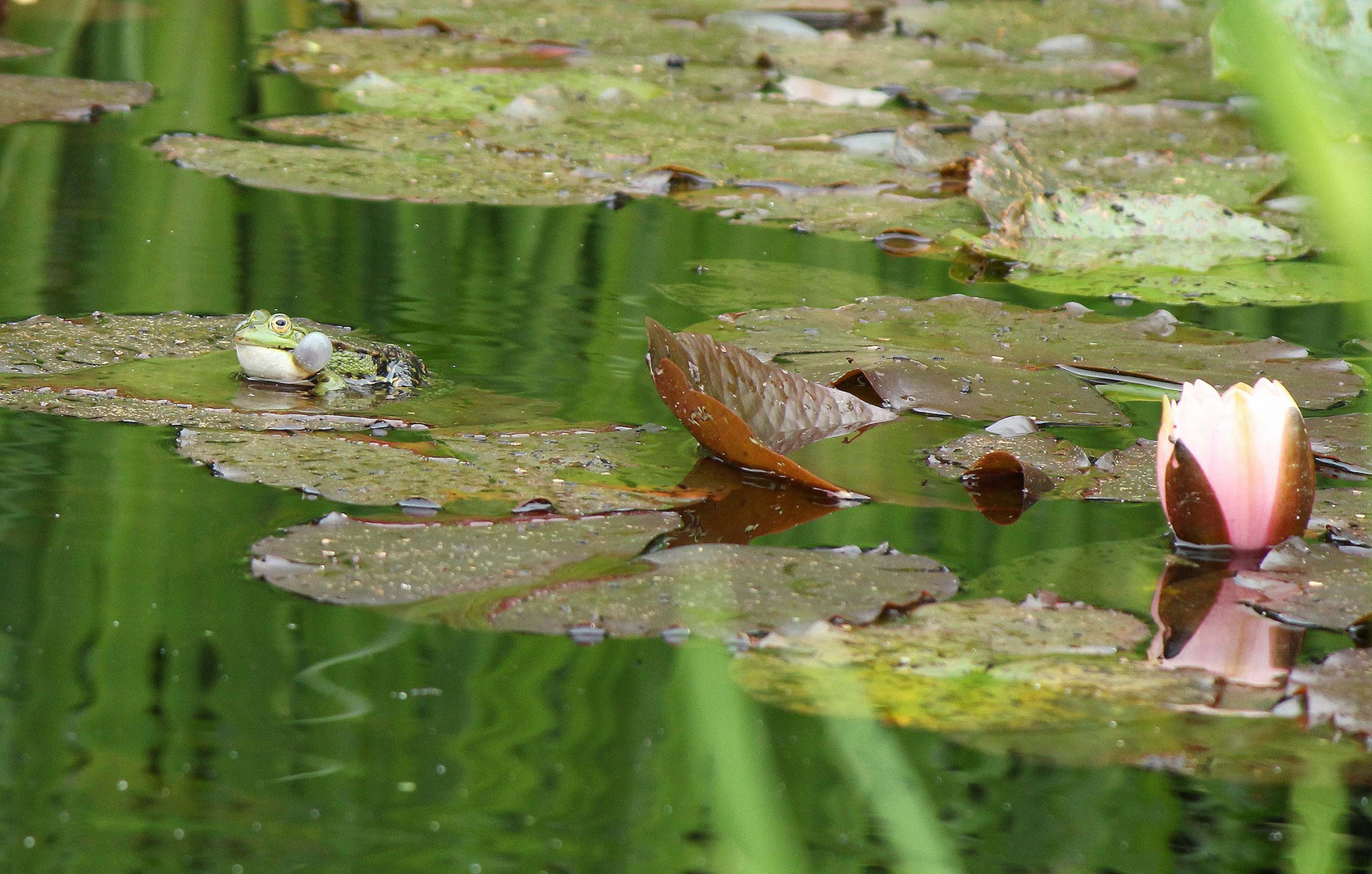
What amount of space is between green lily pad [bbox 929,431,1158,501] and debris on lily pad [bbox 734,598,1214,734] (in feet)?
1.38

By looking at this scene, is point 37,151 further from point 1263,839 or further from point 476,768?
point 1263,839

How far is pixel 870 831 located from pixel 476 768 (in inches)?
12.1

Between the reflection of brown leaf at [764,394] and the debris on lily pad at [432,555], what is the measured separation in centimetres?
35

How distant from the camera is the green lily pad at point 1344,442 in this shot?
1.86 m

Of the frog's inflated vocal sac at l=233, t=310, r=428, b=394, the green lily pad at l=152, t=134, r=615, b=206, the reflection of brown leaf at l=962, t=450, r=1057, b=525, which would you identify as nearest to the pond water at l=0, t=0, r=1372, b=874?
the reflection of brown leaf at l=962, t=450, r=1057, b=525

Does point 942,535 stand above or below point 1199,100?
below

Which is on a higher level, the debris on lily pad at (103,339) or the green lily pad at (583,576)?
the debris on lily pad at (103,339)

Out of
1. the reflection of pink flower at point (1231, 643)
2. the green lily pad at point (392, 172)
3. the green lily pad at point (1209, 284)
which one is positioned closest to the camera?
the reflection of pink flower at point (1231, 643)

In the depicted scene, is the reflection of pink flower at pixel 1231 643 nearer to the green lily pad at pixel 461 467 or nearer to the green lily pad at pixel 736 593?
the green lily pad at pixel 736 593

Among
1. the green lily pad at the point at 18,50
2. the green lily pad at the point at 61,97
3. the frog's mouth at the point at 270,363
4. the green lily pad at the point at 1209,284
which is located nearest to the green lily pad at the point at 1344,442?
the green lily pad at the point at 1209,284

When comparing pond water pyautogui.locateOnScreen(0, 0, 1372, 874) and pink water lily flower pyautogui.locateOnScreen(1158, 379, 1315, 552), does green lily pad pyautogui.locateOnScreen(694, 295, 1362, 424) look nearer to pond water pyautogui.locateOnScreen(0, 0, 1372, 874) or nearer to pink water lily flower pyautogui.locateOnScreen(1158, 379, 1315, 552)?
pond water pyautogui.locateOnScreen(0, 0, 1372, 874)

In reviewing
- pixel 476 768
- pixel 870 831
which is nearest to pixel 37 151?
pixel 476 768

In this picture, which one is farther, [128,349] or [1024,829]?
[128,349]

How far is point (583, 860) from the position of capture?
97cm
